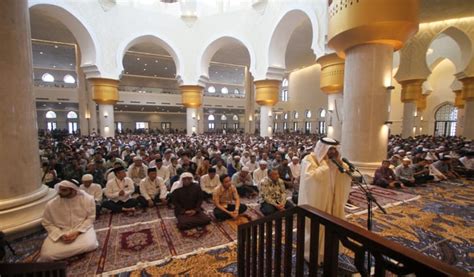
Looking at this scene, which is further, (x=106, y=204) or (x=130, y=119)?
(x=130, y=119)

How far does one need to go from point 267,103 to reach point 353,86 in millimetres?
6977

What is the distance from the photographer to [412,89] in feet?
32.5

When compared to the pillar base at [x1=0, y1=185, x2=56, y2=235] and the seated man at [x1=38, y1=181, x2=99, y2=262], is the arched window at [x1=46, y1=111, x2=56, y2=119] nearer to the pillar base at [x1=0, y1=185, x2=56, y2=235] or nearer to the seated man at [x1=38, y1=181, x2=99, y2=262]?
the pillar base at [x1=0, y1=185, x2=56, y2=235]

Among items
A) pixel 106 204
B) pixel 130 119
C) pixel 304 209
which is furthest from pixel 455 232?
pixel 130 119

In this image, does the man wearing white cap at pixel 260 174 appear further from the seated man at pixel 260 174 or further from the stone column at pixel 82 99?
the stone column at pixel 82 99

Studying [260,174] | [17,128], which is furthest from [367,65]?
[17,128]

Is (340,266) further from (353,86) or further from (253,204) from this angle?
(353,86)

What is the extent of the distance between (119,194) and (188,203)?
126cm

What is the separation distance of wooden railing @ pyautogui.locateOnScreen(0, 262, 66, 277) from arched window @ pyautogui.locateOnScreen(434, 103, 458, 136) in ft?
67.7

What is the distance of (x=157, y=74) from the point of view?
23.5 metres

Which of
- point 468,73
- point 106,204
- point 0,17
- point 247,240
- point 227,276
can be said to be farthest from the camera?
point 468,73

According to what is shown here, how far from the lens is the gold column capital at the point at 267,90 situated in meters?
11.2

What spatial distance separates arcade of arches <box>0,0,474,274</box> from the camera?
277cm

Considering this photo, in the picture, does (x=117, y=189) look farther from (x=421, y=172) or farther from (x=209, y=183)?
(x=421, y=172)
